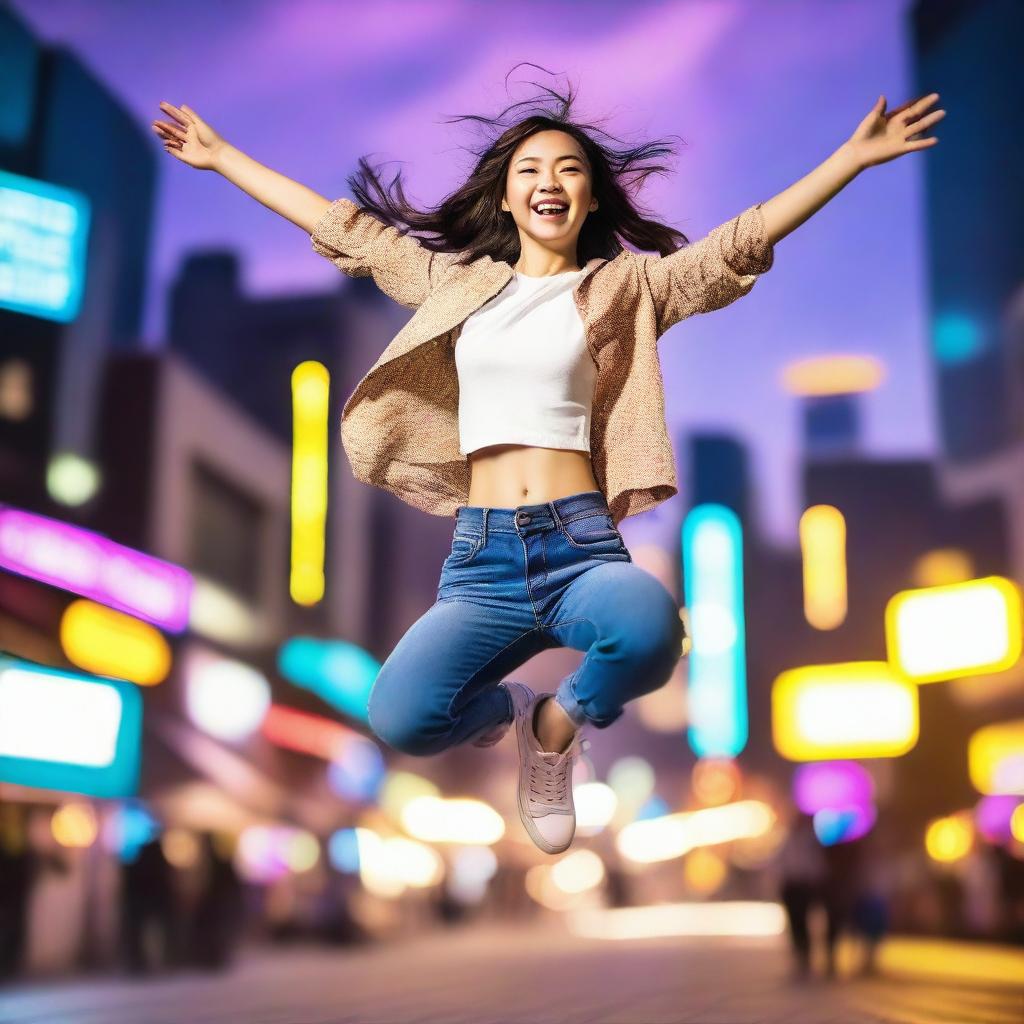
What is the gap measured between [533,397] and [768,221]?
737mm

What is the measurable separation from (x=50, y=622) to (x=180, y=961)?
3699 millimetres

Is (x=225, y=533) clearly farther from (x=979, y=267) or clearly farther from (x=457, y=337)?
(x=457, y=337)

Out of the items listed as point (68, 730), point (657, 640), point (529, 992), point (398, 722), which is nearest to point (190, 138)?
point (398, 722)

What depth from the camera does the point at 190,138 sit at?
12.4ft

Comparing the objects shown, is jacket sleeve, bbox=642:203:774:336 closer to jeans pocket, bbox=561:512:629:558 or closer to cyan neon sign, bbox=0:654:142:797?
jeans pocket, bbox=561:512:629:558

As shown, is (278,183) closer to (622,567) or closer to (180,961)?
(622,567)

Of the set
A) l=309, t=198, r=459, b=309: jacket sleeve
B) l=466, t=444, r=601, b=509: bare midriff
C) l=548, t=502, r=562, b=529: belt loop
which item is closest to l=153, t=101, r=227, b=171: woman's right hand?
l=309, t=198, r=459, b=309: jacket sleeve

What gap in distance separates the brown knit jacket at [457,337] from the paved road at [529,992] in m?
2.51

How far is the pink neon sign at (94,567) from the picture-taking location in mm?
13172

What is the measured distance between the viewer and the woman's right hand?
12.3ft

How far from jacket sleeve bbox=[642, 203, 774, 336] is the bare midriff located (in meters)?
0.45

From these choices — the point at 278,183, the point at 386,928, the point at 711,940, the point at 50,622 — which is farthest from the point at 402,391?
the point at 386,928

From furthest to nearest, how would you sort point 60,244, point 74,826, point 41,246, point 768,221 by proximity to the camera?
point 60,244, point 41,246, point 74,826, point 768,221

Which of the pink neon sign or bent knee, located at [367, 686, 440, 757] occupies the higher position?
the pink neon sign
